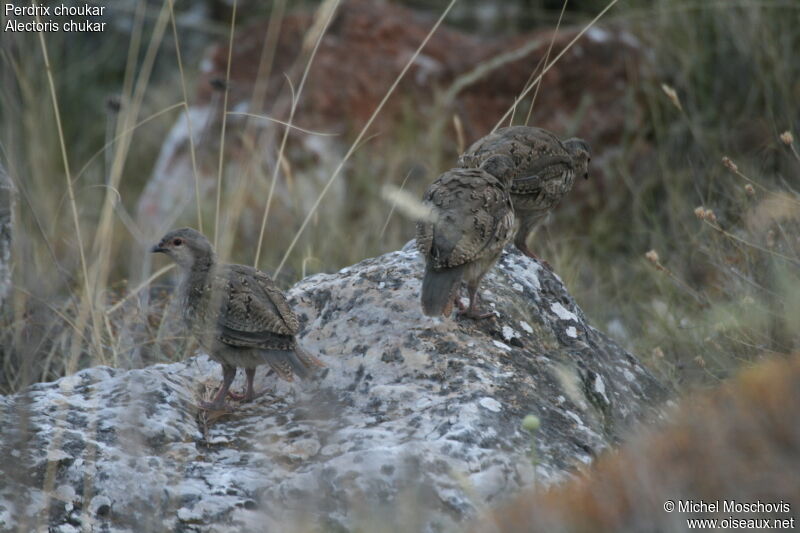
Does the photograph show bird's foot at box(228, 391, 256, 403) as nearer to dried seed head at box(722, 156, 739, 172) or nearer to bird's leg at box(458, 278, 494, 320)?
bird's leg at box(458, 278, 494, 320)

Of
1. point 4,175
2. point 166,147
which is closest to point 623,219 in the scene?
point 166,147

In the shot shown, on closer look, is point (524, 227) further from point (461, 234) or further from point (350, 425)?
point (350, 425)

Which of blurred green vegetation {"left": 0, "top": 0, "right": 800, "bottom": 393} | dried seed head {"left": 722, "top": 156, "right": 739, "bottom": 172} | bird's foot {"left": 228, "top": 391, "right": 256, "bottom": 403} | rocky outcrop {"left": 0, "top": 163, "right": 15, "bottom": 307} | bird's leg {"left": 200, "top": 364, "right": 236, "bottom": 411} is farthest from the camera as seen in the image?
rocky outcrop {"left": 0, "top": 163, "right": 15, "bottom": 307}

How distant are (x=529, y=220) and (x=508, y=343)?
144 cm

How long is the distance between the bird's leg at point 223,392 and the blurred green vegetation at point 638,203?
28.2 inches

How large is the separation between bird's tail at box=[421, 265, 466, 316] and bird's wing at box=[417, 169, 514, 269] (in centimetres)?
5

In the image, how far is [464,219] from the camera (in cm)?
471

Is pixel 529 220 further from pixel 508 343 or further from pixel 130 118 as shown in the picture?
pixel 130 118

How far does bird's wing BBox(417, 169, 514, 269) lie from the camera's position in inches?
178

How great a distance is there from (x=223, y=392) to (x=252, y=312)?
0.34 m

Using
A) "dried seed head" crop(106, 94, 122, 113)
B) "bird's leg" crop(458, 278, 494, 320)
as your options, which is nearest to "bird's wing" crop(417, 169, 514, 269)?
"bird's leg" crop(458, 278, 494, 320)

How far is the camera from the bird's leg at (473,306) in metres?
4.56

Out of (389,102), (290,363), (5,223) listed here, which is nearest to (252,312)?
(290,363)

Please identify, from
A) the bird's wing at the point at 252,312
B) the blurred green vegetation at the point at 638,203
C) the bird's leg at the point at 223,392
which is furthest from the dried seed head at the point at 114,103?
the bird's leg at the point at 223,392
